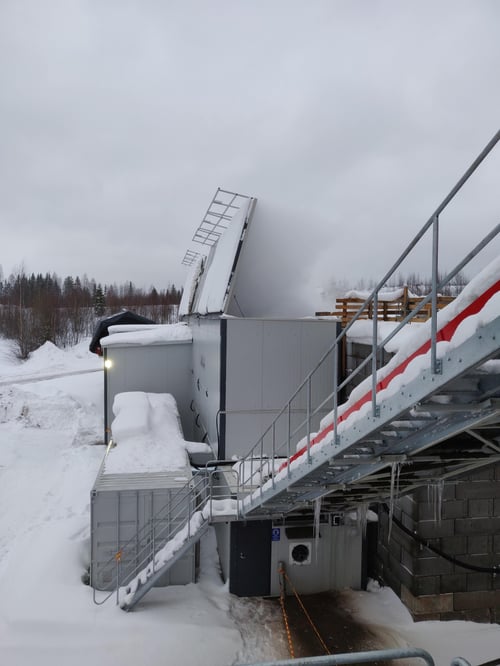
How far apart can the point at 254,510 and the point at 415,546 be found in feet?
9.20

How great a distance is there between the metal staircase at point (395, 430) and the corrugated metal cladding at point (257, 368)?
1.47 meters

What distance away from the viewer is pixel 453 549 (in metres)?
8.06

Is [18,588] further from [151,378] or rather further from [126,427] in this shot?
[151,378]

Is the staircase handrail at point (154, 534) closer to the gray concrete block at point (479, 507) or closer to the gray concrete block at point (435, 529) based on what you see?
the gray concrete block at point (435, 529)

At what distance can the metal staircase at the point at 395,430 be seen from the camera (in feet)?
9.43

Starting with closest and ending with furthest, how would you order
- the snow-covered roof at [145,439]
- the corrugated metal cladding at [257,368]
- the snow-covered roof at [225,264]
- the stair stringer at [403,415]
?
the stair stringer at [403,415] < the snow-covered roof at [145,439] < the corrugated metal cladding at [257,368] < the snow-covered roof at [225,264]

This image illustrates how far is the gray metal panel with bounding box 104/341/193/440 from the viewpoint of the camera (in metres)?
16.4

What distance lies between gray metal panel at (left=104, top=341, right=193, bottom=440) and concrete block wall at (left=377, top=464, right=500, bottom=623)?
385 inches

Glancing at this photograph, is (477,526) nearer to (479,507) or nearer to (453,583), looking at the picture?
(479,507)

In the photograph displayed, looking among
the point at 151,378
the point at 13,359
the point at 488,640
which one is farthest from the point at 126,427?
the point at 13,359

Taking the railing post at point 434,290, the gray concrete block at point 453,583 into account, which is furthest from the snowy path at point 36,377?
the railing post at point 434,290

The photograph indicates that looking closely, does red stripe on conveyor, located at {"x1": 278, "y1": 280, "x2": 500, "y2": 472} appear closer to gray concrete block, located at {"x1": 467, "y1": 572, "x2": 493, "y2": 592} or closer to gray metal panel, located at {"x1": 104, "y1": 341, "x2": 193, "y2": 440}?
gray concrete block, located at {"x1": 467, "y1": 572, "x2": 493, "y2": 592}

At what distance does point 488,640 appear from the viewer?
25.6 ft

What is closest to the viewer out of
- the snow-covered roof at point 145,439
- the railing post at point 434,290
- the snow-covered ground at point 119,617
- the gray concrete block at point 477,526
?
the railing post at point 434,290
